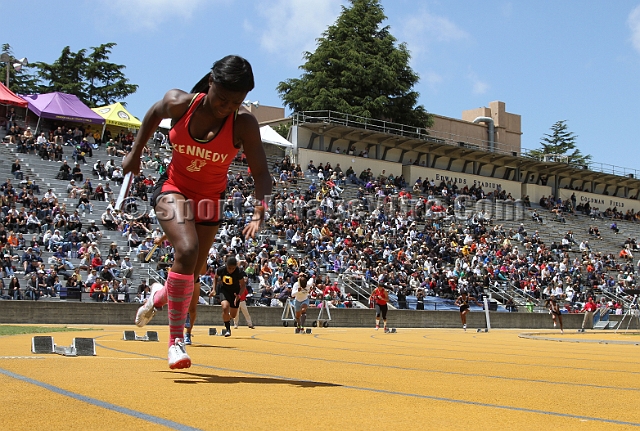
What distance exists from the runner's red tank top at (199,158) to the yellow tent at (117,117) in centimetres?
3098

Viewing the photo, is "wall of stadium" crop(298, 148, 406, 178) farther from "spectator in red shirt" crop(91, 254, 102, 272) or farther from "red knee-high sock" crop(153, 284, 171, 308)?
"red knee-high sock" crop(153, 284, 171, 308)

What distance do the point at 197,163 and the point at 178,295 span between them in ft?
3.68

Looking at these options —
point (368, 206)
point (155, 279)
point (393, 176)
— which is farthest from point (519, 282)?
point (155, 279)

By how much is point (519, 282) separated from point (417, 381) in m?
35.3

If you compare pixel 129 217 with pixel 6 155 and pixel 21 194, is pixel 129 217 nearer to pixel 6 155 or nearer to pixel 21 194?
pixel 21 194

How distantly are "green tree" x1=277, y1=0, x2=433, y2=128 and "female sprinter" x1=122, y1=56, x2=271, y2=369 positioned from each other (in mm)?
51539

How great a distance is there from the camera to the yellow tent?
120ft

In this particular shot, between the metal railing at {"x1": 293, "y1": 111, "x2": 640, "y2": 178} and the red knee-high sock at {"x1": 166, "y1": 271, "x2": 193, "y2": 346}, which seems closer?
the red knee-high sock at {"x1": 166, "y1": 271, "x2": 193, "y2": 346}

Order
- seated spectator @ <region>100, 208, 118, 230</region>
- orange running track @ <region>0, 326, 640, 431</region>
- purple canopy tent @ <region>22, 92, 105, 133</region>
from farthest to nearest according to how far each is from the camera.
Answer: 1. purple canopy tent @ <region>22, 92, 105, 133</region>
2. seated spectator @ <region>100, 208, 118, 230</region>
3. orange running track @ <region>0, 326, 640, 431</region>

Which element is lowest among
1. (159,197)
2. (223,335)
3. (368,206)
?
(223,335)

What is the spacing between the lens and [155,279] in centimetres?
2717

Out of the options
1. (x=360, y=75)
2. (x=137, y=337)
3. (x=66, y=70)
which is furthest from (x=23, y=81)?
(x=137, y=337)

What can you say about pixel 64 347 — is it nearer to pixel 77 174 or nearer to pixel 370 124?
pixel 77 174

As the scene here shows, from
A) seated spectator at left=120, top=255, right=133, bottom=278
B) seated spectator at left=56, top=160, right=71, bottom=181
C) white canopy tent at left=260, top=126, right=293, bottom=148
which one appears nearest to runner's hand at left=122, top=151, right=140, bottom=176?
seated spectator at left=120, top=255, right=133, bottom=278
